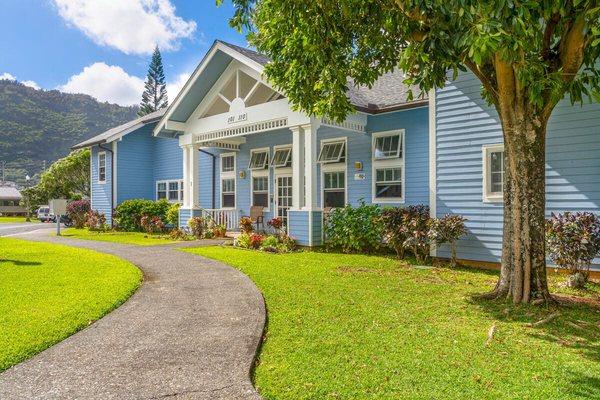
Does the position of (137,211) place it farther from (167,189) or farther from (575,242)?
(575,242)

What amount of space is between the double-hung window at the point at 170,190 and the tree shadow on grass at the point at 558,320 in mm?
15996

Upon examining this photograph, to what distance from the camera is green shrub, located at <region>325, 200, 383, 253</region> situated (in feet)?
35.0

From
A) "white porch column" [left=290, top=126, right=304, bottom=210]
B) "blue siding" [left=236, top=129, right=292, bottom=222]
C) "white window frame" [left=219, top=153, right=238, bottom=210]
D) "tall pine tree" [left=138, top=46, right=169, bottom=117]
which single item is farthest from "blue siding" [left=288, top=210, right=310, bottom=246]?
"tall pine tree" [left=138, top=46, right=169, bottom=117]

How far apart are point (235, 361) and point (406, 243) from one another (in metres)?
6.58

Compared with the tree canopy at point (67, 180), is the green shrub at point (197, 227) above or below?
below

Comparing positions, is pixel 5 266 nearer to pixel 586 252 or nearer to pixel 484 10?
pixel 484 10

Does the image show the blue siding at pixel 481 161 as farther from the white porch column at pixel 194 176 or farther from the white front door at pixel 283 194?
the white porch column at pixel 194 176

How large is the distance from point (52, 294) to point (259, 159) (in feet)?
34.4

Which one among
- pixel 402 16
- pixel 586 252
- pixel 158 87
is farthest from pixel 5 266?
pixel 158 87

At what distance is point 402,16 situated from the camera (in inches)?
235

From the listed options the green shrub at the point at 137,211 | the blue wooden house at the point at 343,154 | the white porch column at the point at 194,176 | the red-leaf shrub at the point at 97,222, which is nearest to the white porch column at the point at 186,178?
the blue wooden house at the point at 343,154

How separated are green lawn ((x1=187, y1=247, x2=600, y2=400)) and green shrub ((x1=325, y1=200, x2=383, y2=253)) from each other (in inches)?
131

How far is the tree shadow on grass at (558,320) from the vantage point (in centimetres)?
436

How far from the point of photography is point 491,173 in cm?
926
